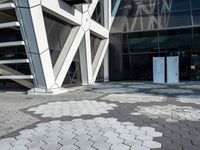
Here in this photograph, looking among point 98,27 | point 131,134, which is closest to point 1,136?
point 131,134

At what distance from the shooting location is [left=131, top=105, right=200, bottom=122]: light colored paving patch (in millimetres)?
6551

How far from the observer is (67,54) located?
588 inches

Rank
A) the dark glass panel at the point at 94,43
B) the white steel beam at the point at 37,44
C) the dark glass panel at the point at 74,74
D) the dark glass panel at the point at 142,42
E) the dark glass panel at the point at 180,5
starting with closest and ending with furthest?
the white steel beam at the point at 37,44 → the dark glass panel at the point at 74,74 → the dark glass panel at the point at 94,43 → the dark glass panel at the point at 142,42 → the dark glass panel at the point at 180,5

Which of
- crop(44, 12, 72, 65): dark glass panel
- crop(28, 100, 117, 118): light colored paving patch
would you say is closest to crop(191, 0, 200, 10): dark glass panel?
crop(44, 12, 72, 65): dark glass panel

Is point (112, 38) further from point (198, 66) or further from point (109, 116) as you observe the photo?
point (109, 116)

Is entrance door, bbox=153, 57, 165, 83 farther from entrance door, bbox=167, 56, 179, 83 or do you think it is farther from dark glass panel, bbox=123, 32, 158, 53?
dark glass panel, bbox=123, 32, 158, 53

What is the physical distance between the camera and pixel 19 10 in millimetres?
11164

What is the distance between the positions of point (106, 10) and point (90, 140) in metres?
19.8

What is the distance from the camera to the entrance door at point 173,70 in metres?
Result: 19.7

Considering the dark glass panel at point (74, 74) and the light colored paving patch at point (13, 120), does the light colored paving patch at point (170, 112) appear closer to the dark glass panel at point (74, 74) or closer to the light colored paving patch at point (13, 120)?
the light colored paving patch at point (13, 120)

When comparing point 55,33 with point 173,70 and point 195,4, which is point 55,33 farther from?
point 195,4

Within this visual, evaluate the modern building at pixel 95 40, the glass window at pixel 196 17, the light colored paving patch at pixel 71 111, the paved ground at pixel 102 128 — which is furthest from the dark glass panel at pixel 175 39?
the light colored paving patch at pixel 71 111

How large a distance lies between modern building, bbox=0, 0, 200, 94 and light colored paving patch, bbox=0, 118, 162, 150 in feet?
22.3

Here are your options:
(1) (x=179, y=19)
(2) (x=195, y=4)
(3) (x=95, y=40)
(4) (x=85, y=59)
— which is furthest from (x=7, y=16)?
(2) (x=195, y=4)
